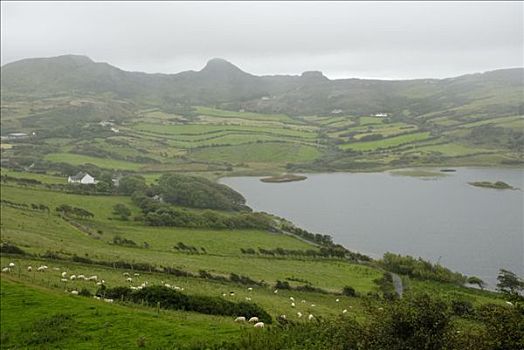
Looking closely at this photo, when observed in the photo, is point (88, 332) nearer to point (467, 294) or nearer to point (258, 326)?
point (258, 326)

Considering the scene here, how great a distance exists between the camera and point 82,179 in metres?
93.7

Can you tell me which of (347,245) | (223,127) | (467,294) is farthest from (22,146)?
(467,294)

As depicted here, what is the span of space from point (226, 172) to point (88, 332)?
4151 inches

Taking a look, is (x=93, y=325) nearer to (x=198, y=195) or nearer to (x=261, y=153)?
(x=198, y=195)

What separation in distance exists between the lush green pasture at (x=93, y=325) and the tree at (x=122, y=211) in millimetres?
44687

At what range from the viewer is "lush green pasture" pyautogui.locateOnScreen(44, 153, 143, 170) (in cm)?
11856

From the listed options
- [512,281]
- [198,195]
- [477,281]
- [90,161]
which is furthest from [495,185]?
[90,161]

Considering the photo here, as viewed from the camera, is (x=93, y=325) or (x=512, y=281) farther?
(x=512, y=281)

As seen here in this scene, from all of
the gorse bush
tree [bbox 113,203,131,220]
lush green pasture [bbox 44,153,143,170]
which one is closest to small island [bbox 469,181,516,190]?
the gorse bush

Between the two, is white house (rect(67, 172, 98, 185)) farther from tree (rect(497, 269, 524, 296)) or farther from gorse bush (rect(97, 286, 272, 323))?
tree (rect(497, 269, 524, 296))

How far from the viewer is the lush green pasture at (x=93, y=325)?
2045 centimetres

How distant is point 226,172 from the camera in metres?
127

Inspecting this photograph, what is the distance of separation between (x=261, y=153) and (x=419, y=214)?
6988 cm

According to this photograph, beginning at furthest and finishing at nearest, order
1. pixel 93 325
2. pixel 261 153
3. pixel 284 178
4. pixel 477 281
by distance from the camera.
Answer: pixel 261 153, pixel 284 178, pixel 477 281, pixel 93 325
